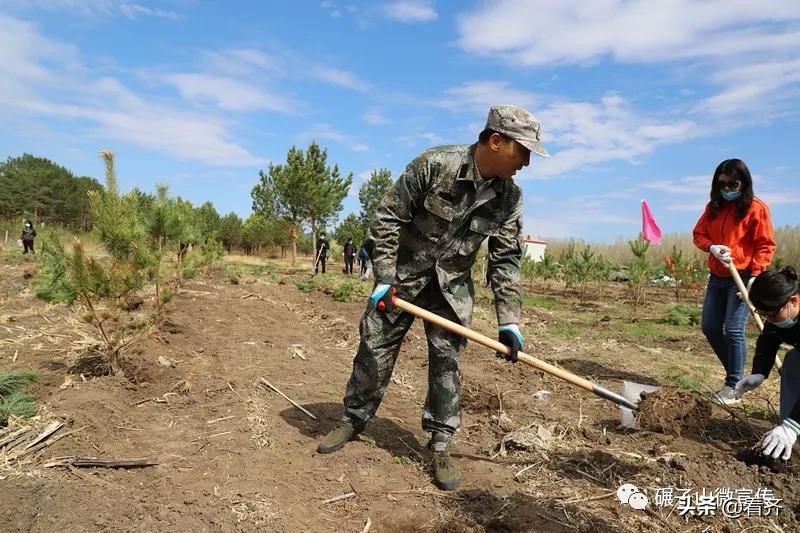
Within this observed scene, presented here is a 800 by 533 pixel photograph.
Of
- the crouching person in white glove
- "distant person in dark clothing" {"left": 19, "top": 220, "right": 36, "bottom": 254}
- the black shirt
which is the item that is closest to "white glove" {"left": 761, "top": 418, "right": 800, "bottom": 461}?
the crouching person in white glove

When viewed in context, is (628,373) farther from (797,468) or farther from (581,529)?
(581,529)

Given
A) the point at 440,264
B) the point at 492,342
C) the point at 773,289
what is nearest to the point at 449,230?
the point at 440,264

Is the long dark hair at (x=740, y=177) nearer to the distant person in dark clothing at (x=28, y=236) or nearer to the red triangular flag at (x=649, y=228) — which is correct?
the red triangular flag at (x=649, y=228)

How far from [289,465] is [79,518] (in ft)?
3.58

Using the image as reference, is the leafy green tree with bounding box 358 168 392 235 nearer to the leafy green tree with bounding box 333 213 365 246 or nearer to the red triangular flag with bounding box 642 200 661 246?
the leafy green tree with bounding box 333 213 365 246

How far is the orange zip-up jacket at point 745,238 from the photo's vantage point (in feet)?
15.0

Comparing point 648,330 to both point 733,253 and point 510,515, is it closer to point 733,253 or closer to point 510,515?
point 733,253

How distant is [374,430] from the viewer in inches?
147

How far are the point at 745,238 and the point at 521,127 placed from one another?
3.09 meters

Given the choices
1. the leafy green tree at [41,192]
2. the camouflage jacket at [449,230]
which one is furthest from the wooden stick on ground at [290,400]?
the leafy green tree at [41,192]

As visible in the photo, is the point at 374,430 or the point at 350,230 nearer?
the point at 374,430

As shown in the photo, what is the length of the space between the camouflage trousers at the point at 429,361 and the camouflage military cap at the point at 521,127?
957 millimetres

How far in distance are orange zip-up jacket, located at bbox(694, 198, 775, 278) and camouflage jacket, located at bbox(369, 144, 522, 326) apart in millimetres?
2578

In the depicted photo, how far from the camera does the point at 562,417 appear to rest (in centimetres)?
423
